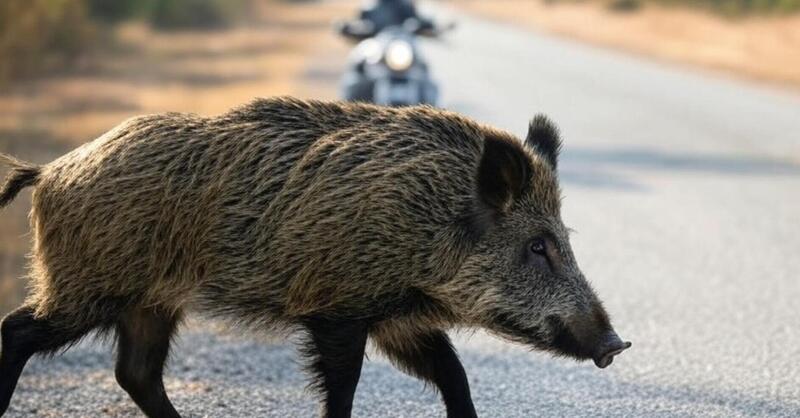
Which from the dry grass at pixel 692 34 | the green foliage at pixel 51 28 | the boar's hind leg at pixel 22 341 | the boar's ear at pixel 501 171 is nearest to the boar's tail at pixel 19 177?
the boar's hind leg at pixel 22 341

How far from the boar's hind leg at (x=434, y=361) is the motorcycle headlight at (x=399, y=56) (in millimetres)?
7411

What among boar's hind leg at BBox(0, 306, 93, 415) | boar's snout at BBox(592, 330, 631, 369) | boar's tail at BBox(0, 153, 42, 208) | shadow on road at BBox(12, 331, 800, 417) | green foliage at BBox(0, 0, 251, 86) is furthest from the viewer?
green foliage at BBox(0, 0, 251, 86)

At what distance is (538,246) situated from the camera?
204 inches

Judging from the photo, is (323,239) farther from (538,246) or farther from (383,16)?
(383,16)

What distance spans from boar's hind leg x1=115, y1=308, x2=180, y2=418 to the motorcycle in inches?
264

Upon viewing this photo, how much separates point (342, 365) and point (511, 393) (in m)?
1.21

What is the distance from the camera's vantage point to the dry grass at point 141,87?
1290cm

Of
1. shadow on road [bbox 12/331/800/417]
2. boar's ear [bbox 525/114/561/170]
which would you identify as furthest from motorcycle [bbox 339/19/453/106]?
boar's ear [bbox 525/114/561/170]

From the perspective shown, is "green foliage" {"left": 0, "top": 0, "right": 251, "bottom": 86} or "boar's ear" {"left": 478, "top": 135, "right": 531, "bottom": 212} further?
"green foliage" {"left": 0, "top": 0, "right": 251, "bottom": 86}

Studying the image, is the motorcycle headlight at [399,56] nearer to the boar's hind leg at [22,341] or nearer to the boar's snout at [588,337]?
the boar's hind leg at [22,341]

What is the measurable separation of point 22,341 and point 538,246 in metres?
2.02

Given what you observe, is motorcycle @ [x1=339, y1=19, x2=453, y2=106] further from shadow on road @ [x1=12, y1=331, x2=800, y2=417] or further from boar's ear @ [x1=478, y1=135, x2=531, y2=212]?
boar's ear @ [x1=478, y1=135, x2=531, y2=212]

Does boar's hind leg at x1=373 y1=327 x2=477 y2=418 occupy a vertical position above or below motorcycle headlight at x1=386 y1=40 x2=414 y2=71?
above

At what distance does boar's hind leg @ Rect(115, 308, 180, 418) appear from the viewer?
18.1ft
